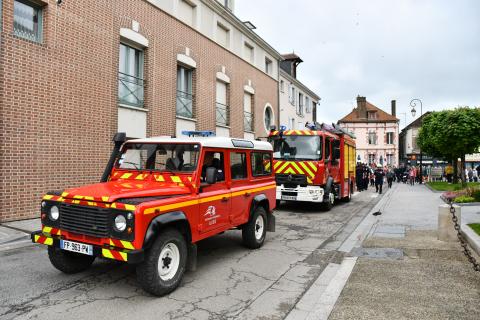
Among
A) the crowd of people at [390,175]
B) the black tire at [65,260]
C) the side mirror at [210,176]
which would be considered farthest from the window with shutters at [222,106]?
the black tire at [65,260]

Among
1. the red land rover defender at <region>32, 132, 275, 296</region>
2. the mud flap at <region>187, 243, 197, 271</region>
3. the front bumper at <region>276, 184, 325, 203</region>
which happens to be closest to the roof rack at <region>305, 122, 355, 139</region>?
the front bumper at <region>276, 184, 325, 203</region>

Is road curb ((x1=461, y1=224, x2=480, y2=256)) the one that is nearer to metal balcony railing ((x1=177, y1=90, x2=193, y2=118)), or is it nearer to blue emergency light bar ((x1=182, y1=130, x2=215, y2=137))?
blue emergency light bar ((x1=182, y1=130, x2=215, y2=137))

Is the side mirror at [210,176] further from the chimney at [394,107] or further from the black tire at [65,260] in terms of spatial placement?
the chimney at [394,107]

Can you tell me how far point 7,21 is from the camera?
8.59 metres

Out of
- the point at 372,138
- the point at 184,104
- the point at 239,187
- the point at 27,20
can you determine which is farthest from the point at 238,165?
the point at 372,138

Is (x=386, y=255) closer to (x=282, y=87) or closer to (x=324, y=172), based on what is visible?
(x=324, y=172)

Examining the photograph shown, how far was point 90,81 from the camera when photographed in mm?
10805

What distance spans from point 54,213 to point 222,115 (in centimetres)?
1426

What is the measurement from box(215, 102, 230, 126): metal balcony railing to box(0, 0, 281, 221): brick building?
0.58m

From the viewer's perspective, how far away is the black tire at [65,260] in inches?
200

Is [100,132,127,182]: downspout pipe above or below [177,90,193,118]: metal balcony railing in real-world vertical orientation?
below

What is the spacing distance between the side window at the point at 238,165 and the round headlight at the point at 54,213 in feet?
8.69

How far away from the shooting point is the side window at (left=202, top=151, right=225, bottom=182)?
553 centimetres

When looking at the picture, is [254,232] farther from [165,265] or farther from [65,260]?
[65,260]
